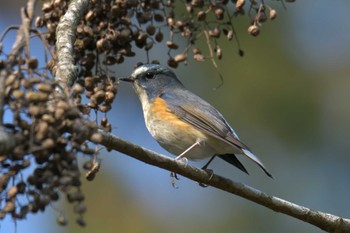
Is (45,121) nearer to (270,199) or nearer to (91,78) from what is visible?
(91,78)

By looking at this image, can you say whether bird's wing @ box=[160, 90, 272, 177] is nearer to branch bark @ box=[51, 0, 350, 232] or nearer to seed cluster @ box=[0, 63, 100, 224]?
branch bark @ box=[51, 0, 350, 232]

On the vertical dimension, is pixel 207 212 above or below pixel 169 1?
below

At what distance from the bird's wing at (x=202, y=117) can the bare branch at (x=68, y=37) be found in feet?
4.88

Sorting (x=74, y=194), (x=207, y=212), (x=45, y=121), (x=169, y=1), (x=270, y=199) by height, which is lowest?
(x=207, y=212)

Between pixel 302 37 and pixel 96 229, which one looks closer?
pixel 96 229

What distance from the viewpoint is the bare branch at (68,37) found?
3.50 m

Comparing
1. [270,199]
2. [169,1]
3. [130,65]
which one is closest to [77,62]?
[169,1]

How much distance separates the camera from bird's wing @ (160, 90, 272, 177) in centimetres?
516

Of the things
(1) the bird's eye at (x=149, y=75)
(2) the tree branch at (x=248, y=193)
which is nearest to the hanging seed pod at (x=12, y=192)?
(2) the tree branch at (x=248, y=193)

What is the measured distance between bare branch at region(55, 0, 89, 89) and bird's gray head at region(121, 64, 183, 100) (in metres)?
1.60

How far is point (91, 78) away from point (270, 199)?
3.58 feet

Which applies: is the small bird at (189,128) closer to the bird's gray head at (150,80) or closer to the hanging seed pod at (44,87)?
the bird's gray head at (150,80)

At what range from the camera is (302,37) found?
26.1 ft

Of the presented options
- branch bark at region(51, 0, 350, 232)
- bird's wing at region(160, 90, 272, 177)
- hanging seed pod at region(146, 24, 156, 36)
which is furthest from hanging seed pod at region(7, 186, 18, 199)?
bird's wing at region(160, 90, 272, 177)
